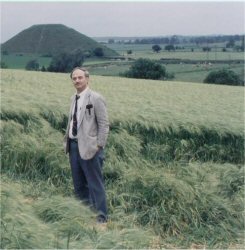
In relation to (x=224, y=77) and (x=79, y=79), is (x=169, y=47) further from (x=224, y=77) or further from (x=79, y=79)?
(x=79, y=79)

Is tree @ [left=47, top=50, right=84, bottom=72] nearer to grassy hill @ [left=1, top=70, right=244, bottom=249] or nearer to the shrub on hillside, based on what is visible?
the shrub on hillside

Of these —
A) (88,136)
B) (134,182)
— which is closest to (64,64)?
(134,182)

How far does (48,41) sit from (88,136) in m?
78.9

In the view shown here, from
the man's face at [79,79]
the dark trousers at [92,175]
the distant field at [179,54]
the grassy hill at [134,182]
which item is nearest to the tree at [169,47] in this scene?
the distant field at [179,54]

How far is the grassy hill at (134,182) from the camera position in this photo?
4469 mm

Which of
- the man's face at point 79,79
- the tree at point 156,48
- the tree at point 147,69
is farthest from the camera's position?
the tree at point 156,48

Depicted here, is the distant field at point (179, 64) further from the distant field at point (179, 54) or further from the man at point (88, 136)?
the man at point (88, 136)

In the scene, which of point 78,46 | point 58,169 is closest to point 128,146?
point 58,169

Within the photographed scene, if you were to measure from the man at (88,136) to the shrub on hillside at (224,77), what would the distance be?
43998mm

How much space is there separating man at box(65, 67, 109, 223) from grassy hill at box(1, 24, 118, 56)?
207ft

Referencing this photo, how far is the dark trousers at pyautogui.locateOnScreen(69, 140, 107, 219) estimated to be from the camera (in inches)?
211

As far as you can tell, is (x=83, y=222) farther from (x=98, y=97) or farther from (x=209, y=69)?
(x=209, y=69)

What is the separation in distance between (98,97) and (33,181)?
234 cm

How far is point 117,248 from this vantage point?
4.08 meters
